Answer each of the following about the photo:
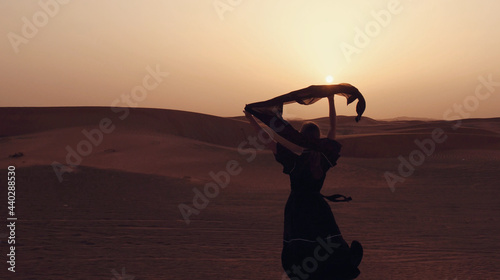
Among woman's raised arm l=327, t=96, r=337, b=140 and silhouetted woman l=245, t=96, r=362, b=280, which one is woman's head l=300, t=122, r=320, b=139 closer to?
silhouetted woman l=245, t=96, r=362, b=280

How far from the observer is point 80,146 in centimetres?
3158

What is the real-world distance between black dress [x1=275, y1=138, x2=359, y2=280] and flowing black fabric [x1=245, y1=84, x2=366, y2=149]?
18 cm

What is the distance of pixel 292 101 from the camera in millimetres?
5914

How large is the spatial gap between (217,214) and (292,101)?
8.27 metres

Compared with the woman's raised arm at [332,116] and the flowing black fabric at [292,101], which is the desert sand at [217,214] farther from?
the flowing black fabric at [292,101]

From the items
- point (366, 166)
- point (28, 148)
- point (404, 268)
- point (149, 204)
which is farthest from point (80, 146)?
point (404, 268)

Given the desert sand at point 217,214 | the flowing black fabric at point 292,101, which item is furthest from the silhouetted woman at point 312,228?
the desert sand at point 217,214

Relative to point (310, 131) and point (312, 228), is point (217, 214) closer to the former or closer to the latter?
point (312, 228)

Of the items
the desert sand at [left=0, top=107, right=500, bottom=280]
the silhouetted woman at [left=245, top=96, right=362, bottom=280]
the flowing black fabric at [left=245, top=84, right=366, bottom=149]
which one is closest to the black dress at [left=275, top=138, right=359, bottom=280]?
the silhouetted woman at [left=245, top=96, right=362, bottom=280]

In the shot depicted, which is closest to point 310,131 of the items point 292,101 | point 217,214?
point 292,101

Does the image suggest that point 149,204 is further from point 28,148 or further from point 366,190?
point 28,148

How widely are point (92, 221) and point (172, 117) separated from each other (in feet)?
137

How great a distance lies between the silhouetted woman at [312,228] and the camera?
5.52 meters

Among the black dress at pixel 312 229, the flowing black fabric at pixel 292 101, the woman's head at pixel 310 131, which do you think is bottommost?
the black dress at pixel 312 229
